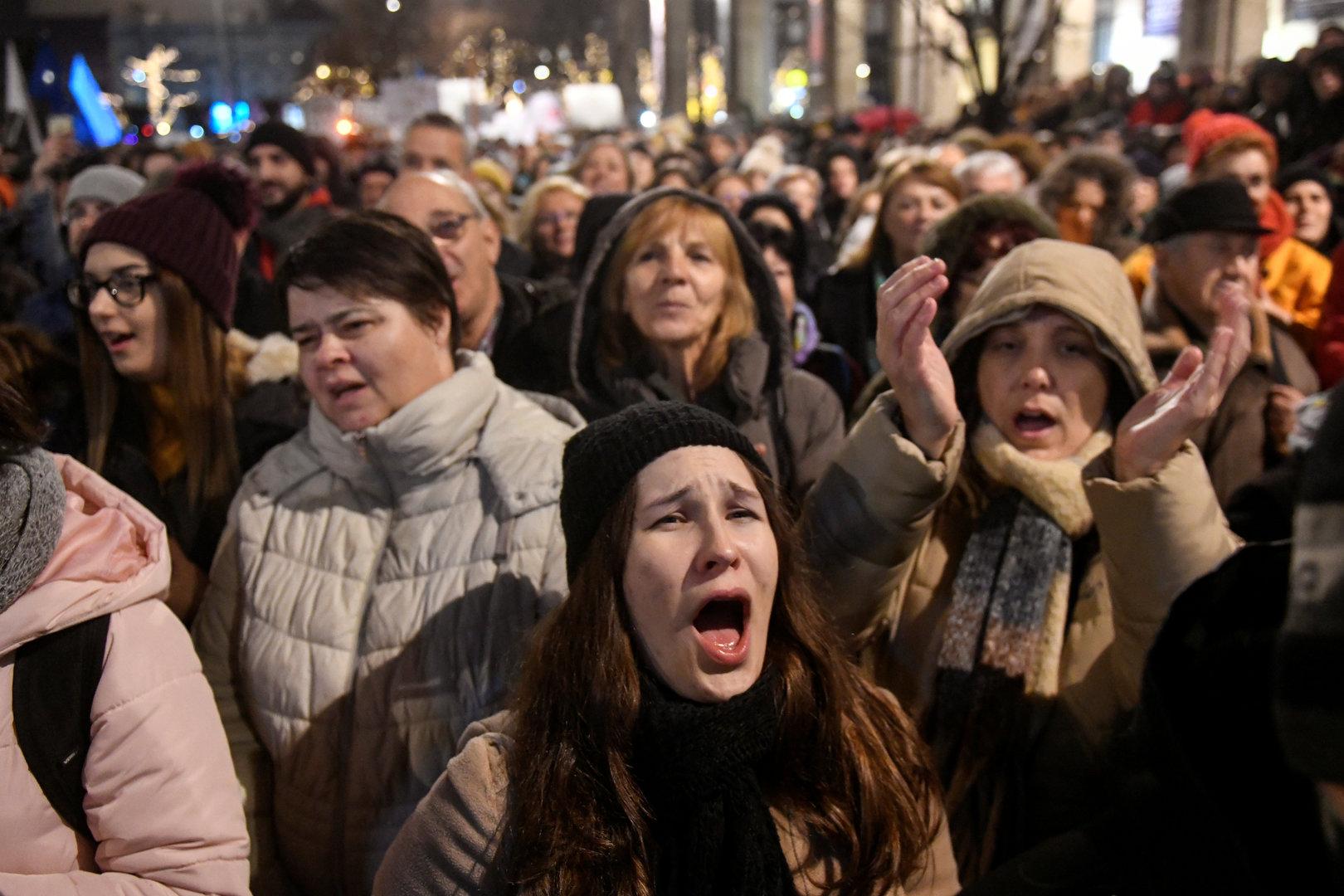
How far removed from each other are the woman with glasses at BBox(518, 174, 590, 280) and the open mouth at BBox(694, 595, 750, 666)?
192 inches

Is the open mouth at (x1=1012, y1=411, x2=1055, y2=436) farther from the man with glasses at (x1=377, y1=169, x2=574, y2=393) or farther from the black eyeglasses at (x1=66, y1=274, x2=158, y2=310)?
the black eyeglasses at (x1=66, y1=274, x2=158, y2=310)

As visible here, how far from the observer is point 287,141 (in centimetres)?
708

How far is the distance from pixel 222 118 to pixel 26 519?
4518 centimetres

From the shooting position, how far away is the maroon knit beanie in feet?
10.9

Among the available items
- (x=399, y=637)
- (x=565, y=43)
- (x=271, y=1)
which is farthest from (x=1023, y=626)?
(x=271, y=1)

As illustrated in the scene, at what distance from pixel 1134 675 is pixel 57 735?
184 cm

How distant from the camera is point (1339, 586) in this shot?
75cm

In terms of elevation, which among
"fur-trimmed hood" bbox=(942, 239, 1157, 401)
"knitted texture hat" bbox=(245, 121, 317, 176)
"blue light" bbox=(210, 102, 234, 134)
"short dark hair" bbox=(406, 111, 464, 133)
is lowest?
"fur-trimmed hood" bbox=(942, 239, 1157, 401)

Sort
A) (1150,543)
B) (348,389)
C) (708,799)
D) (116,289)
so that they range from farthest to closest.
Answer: (116,289)
(348,389)
(1150,543)
(708,799)

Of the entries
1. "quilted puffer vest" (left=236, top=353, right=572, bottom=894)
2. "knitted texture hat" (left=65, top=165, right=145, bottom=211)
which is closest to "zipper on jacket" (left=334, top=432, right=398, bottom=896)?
"quilted puffer vest" (left=236, top=353, right=572, bottom=894)

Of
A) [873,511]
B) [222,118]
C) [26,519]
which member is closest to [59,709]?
[26,519]

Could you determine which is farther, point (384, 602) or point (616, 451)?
point (384, 602)

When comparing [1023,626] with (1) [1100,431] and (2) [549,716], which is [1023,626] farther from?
(2) [549,716]

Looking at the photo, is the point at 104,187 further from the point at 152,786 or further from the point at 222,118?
the point at 222,118
